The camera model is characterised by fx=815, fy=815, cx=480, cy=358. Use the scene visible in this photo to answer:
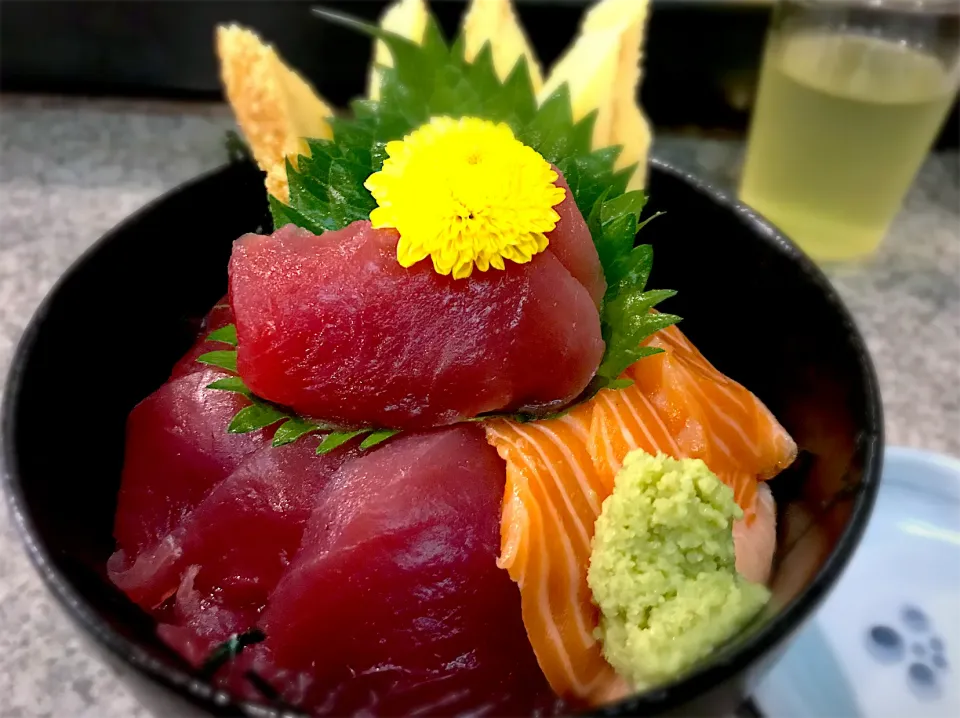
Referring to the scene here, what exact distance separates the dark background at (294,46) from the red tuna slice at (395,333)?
1.14 m

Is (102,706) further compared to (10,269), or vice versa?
(10,269)

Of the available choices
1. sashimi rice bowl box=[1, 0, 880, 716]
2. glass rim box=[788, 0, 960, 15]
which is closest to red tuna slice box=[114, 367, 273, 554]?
sashimi rice bowl box=[1, 0, 880, 716]

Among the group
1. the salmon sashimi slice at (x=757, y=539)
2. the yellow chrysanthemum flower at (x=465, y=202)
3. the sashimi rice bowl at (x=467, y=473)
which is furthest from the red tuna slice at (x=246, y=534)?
the salmon sashimi slice at (x=757, y=539)

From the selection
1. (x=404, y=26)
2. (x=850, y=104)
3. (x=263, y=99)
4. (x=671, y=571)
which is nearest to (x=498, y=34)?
(x=404, y=26)

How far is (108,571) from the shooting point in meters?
0.77

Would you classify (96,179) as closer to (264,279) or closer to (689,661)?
(264,279)

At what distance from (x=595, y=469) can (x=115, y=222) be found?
129cm

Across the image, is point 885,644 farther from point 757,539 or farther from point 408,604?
point 408,604

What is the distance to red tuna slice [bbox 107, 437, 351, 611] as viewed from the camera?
29.8 inches

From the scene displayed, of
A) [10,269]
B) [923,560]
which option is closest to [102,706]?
[10,269]

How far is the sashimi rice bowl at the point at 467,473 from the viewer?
644mm

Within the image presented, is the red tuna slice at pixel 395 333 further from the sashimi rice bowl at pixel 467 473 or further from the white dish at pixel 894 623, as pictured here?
the white dish at pixel 894 623

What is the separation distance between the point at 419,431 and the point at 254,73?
547mm

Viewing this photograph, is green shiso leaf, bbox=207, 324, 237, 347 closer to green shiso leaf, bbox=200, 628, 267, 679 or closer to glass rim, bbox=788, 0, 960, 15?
green shiso leaf, bbox=200, 628, 267, 679
